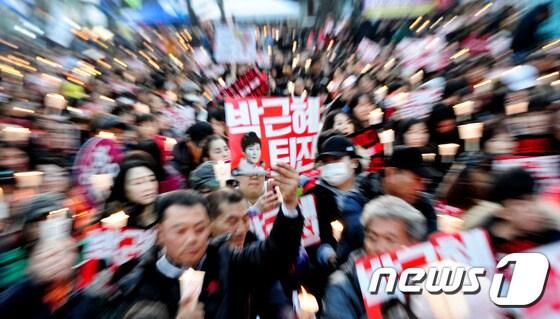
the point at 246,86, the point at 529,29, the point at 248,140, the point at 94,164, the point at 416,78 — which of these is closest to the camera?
the point at 248,140

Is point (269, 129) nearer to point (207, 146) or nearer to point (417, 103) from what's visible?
point (207, 146)

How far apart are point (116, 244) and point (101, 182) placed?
0.82 metres

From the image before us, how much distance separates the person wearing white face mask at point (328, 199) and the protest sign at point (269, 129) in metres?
0.52

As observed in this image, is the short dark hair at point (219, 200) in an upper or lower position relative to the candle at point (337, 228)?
upper

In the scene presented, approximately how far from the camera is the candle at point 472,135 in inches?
139

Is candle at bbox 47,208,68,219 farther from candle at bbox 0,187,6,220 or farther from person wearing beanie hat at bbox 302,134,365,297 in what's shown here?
person wearing beanie hat at bbox 302,134,365,297

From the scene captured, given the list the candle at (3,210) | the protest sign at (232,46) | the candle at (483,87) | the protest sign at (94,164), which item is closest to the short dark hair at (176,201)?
the protest sign at (94,164)

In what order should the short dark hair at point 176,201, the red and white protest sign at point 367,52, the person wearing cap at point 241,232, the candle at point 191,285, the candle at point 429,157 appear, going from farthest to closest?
the red and white protest sign at point 367,52 < the candle at point 429,157 < the person wearing cap at point 241,232 < the short dark hair at point 176,201 < the candle at point 191,285

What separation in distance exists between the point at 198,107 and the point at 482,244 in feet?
22.3

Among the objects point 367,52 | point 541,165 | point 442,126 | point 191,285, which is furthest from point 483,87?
point 367,52

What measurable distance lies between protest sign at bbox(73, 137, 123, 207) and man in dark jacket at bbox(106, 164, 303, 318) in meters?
1.23

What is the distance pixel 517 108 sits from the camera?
11.8 feet

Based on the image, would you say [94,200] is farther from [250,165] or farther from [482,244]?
[482,244]

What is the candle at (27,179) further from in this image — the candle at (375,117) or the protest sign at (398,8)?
the protest sign at (398,8)
